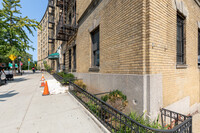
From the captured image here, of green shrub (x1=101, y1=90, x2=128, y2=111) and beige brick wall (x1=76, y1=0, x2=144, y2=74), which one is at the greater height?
beige brick wall (x1=76, y1=0, x2=144, y2=74)

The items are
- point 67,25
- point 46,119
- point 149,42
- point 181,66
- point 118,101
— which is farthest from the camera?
point 67,25

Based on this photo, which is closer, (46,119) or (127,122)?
(127,122)

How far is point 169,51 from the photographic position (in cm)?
372

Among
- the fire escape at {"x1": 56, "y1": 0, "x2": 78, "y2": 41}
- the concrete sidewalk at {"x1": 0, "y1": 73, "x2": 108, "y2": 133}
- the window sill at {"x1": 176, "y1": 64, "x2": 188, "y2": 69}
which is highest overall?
the fire escape at {"x1": 56, "y1": 0, "x2": 78, "y2": 41}

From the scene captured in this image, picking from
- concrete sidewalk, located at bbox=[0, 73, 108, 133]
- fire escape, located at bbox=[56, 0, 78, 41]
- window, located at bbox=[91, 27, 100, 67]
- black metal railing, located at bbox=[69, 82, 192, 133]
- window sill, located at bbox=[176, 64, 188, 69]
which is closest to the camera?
black metal railing, located at bbox=[69, 82, 192, 133]

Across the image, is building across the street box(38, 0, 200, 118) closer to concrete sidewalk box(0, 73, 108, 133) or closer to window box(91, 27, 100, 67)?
window box(91, 27, 100, 67)

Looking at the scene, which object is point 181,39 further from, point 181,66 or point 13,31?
point 13,31

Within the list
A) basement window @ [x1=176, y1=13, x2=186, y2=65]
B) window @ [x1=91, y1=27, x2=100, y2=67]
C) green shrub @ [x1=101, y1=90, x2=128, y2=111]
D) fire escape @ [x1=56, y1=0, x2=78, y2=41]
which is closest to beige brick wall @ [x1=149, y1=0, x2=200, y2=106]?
basement window @ [x1=176, y1=13, x2=186, y2=65]

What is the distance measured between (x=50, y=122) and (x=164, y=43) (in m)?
4.77

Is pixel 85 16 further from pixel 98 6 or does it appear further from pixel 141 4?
pixel 141 4

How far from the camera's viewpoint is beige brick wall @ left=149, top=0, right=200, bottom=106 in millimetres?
3203

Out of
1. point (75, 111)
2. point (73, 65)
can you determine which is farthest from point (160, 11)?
point (73, 65)

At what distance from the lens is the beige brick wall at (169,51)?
10.5 ft

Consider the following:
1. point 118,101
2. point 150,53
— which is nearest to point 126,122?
point 118,101
